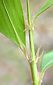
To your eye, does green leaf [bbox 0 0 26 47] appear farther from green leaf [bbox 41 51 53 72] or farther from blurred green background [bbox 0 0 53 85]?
blurred green background [bbox 0 0 53 85]

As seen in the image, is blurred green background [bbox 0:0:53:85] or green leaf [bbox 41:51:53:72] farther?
blurred green background [bbox 0:0:53:85]

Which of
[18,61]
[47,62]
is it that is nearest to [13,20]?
[47,62]

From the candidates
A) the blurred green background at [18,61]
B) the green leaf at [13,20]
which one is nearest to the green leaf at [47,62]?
the green leaf at [13,20]

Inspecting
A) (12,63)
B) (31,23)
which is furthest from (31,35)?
(12,63)

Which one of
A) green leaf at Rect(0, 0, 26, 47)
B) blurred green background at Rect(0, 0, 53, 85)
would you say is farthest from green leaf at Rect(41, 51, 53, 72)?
blurred green background at Rect(0, 0, 53, 85)

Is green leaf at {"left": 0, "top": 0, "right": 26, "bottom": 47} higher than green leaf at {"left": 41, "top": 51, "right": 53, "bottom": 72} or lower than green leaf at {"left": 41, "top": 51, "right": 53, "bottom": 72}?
higher

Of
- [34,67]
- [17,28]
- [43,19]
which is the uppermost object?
[43,19]

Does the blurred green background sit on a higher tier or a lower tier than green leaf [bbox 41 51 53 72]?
higher

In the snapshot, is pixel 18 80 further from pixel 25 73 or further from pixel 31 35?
pixel 31 35

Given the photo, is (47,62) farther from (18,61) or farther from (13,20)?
(18,61)
